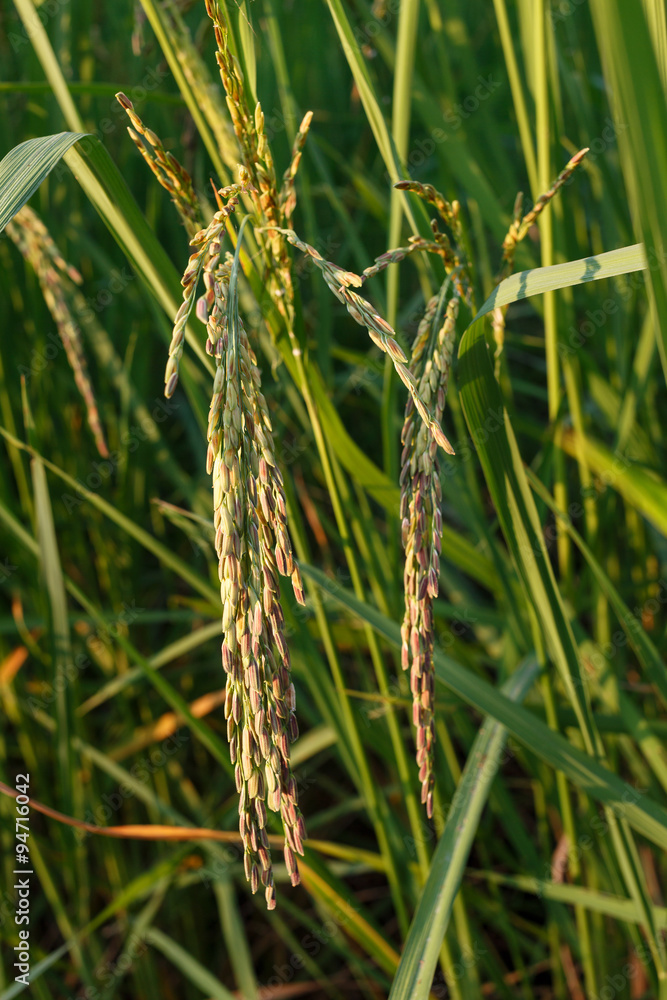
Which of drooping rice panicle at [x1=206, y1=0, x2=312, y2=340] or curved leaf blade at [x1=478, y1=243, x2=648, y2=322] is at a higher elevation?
drooping rice panicle at [x1=206, y1=0, x2=312, y2=340]

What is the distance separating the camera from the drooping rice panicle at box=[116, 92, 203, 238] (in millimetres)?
627

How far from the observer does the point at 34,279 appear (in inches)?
51.6

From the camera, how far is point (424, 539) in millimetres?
601

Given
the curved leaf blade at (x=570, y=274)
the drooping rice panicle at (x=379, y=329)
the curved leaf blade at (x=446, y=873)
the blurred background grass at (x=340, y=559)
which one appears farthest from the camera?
the blurred background grass at (x=340, y=559)

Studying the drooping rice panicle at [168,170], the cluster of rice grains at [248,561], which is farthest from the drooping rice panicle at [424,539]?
the drooping rice panicle at [168,170]

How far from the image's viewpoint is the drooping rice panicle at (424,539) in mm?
579

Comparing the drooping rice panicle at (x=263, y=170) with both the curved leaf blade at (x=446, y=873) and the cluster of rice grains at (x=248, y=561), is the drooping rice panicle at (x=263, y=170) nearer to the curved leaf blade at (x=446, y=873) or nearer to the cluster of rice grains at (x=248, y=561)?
the cluster of rice grains at (x=248, y=561)

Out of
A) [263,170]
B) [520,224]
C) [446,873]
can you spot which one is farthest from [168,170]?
[446,873]

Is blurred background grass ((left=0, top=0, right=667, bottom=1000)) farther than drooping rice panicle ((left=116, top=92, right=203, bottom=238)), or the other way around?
blurred background grass ((left=0, top=0, right=667, bottom=1000))

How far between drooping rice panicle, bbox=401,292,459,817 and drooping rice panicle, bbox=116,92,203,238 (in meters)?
0.27

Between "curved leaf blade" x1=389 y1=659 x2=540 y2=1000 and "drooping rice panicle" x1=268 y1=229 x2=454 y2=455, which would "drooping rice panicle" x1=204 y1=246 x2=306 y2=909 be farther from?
"curved leaf blade" x1=389 y1=659 x2=540 y2=1000

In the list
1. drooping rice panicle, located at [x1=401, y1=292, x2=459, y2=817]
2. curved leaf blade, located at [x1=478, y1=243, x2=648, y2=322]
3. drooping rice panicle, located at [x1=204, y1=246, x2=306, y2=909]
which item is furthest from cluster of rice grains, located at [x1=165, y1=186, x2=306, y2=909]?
curved leaf blade, located at [x1=478, y1=243, x2=648, y2=322]

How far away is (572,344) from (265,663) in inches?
28.9

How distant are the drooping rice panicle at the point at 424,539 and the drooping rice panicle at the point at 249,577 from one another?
0.38 feet
